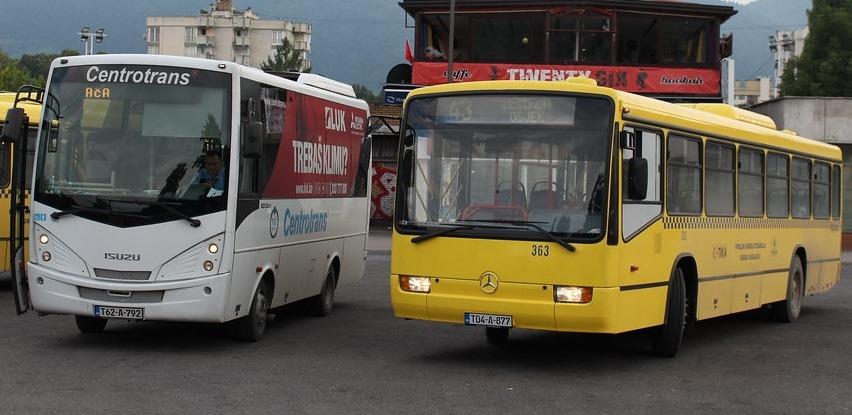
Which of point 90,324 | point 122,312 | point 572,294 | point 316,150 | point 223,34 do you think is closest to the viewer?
point 572,294

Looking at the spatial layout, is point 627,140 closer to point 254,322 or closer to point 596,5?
point 254,322

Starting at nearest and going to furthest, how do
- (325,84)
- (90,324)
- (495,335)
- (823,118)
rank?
(90,324) < (495,335) < (325,84) < (823,118)

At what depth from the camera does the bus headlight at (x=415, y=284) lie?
12.1 metres

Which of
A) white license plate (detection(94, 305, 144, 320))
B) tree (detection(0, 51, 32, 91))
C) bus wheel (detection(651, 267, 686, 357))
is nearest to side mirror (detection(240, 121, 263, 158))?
white license plate (detection(94, 305, 144, 320))

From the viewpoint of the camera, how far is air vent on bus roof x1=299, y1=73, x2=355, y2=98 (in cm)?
1617

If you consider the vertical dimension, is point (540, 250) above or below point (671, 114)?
below

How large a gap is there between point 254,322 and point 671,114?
4882mm

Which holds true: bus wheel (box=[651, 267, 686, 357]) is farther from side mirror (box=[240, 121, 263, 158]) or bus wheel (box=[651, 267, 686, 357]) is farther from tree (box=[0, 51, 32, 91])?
tree (box=[0, 51, 32, 91])

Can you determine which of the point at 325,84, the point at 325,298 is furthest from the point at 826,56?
the point at 325,298

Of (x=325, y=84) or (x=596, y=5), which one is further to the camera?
(x=596, y=5)

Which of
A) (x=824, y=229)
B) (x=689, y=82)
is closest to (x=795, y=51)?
(x=689, y=82)

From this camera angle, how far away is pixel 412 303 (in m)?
12.1

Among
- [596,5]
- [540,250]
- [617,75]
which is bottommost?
[540,250]

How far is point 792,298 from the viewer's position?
18062 millimetres
